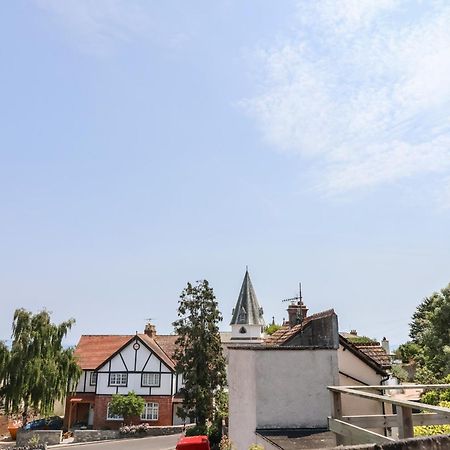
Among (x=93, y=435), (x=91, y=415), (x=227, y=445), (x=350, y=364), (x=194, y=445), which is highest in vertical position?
(x=350, y=364)

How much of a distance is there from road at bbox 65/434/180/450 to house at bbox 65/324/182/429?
14.6 ft

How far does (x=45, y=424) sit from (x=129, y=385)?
7258 mm

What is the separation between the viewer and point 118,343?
45.9 m

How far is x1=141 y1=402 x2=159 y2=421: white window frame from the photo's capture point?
3884cm

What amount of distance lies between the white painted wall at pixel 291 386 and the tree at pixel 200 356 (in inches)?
823

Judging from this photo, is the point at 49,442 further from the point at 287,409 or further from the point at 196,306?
the point at 287,409

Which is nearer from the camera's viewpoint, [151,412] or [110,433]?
[110,433]

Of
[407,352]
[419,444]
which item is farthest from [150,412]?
[419,444]

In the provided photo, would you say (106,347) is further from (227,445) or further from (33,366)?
(227,445)

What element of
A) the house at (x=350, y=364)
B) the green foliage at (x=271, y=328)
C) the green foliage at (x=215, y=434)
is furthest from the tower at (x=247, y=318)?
the house at (x=350, y=364)

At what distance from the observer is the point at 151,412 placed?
39125 mm

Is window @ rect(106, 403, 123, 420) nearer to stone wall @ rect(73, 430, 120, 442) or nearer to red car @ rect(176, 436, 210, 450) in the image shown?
stone wall @ rect(73, 430, 120, 442)

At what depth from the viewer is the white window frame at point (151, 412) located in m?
38.8

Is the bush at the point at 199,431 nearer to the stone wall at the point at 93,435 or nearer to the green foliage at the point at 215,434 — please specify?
the green foliage at the point at 215,434
